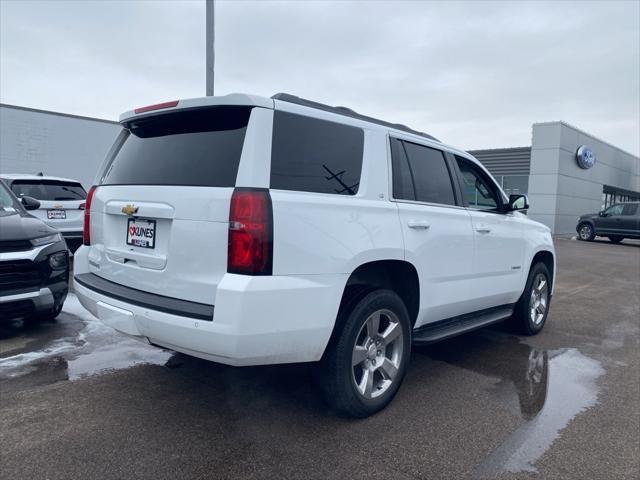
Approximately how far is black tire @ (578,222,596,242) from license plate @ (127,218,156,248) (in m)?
22.6

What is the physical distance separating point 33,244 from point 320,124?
10.8 feet

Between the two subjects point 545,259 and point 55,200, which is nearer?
point 545,259

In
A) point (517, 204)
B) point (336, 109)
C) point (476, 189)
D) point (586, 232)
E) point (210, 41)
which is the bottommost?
point (586, 232)

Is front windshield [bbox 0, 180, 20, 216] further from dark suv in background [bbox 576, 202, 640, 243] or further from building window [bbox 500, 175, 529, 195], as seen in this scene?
building window [bbox 500, 175, 529, 195]

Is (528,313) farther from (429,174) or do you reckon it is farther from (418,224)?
(418,224)

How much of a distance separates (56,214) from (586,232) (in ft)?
69.5

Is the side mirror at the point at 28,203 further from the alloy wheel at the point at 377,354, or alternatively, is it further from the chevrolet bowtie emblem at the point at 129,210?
the alloy wheel at the point at 377,354

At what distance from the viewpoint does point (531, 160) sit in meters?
24.9

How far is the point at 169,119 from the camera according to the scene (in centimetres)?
317

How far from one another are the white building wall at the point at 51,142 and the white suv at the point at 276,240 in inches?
500

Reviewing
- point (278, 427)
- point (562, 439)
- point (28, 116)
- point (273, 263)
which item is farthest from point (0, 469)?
point (28, 116)

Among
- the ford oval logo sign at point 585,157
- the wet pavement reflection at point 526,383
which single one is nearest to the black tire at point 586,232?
the ford oval logo sign at point 585,157

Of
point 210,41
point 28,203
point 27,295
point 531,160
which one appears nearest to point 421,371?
point 27,295

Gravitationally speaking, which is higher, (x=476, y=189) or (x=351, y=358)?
(x=476, y=189)
